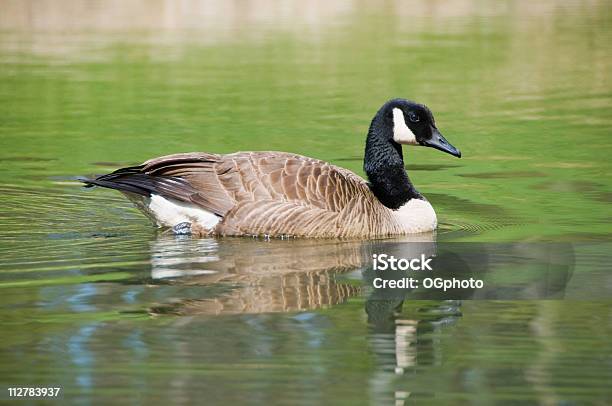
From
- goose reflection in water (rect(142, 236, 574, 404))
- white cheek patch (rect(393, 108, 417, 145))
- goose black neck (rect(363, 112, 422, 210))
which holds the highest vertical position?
white cheek patch (rect(393, 108, 417, 145))

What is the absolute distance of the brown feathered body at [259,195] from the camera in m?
11.2

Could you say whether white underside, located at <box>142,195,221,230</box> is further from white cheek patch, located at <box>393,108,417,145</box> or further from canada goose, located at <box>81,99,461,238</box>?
white cheek patch, located at <box>393,108,417,145</box>

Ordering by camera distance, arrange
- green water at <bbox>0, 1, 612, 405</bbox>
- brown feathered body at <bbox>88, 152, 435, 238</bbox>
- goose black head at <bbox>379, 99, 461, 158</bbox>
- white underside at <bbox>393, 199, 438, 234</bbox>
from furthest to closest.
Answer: goose black head at <bbox>379, 99, 461, 158</bbox> → white underside at <bbox>393, 199, 438, 234</bbox> → brown feathered body at <bbox>88, 152, 435, 238</bbox> → green water at <bbox>0, 1, 612, 405</bbox>

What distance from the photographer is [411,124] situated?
11938 mm

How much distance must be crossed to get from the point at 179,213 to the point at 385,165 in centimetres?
217

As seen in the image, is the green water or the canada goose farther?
the canada goose

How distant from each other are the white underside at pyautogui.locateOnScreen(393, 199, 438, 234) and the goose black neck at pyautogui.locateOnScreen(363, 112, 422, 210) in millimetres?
255

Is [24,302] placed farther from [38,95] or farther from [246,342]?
[38,95]

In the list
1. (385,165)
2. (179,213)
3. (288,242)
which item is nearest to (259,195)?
(288,242)

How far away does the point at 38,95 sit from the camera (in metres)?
21.5

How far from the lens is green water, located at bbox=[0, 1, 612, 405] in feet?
22.7

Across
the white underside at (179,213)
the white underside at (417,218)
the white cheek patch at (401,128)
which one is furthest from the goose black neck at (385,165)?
the white underside at (179,213)

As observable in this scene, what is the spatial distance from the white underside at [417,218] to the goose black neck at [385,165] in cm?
26

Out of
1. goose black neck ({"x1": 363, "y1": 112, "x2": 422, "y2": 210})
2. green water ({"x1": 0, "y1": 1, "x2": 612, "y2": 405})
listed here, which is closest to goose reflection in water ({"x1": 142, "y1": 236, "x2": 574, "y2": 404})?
green water ({"x1": 0, "y1": 1, "x2": 612, "y2": 405})
